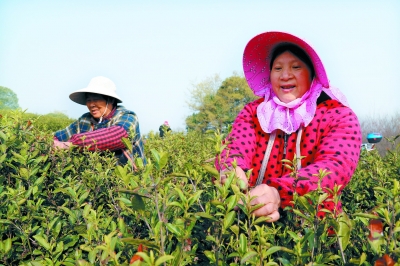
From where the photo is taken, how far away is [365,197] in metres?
3.06

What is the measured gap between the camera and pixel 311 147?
2221 millimetres

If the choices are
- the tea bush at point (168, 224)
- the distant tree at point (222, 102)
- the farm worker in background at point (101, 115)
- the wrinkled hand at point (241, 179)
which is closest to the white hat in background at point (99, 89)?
the farm worker in background at point (101, 115)

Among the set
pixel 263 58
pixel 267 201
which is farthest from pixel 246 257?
pixel 263 58

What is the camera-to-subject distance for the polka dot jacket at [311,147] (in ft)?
6.21

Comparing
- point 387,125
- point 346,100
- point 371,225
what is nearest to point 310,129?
point 346,100

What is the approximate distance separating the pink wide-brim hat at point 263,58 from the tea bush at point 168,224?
668mm

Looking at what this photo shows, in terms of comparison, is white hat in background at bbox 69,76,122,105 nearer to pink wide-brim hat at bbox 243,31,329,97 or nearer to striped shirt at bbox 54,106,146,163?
striped shirt at bbox 54,106,146,163

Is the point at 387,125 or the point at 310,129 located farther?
the point at 387,125

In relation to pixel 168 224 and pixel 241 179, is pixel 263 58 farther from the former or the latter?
pixel 168 224

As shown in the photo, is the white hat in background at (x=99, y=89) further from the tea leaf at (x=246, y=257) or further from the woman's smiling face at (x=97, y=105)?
the tea leaf at (x=246, y=257)

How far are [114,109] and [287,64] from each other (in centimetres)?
268

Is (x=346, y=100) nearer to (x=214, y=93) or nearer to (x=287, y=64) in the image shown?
(x=287, y=64)

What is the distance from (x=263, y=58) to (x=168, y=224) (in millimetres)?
1679

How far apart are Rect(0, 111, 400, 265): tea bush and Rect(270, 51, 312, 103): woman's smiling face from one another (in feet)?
1.84
